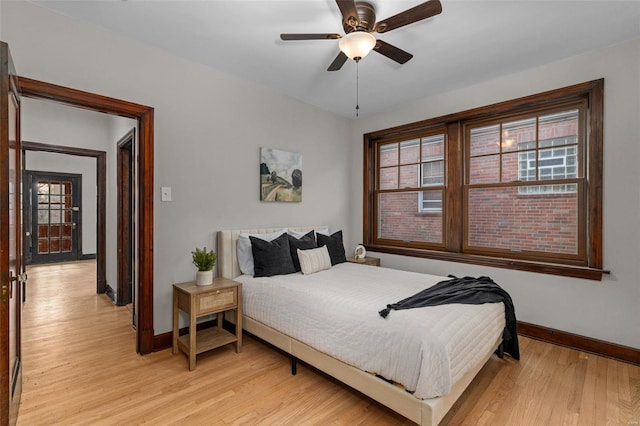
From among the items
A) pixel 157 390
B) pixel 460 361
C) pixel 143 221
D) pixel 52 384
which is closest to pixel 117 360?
pixel 52 384

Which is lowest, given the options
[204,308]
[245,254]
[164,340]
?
[164,340]

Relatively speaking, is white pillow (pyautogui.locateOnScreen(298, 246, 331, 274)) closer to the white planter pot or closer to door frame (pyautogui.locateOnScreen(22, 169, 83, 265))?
the white planter pot

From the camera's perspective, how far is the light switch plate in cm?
286

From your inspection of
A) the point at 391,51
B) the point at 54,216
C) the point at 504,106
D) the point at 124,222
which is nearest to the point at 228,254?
the point at 124,222

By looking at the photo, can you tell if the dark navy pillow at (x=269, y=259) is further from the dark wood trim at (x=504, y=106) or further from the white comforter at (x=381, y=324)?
the dark wood trim at (x=504, y=106)

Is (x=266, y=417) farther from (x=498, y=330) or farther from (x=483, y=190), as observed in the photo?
(x=483, y=190)

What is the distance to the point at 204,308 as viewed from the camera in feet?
8.62

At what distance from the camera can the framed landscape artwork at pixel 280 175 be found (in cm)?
364

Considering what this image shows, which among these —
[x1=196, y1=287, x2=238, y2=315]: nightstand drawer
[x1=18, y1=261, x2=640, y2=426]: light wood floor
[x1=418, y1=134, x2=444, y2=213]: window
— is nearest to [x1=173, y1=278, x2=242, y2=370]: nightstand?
[x1=196, y1=287, x2=238, y2=315]: nightstand drawer

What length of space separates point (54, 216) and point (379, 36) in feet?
28.0

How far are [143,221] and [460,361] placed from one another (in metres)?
2.66

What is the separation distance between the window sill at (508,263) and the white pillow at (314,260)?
1299 mm

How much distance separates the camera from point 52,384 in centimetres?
227

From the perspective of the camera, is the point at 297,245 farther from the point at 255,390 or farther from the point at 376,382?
the point at 376,382
